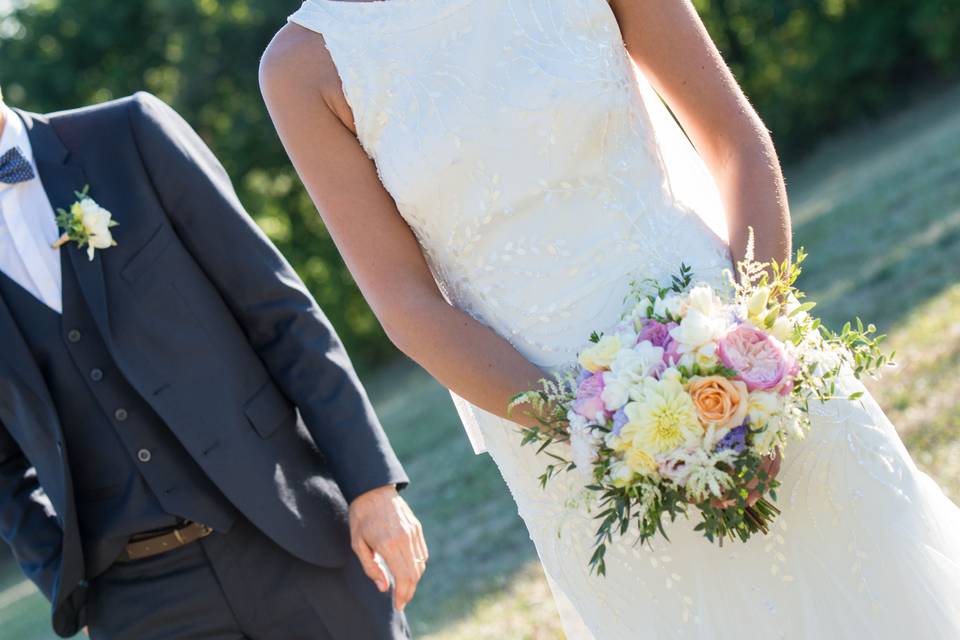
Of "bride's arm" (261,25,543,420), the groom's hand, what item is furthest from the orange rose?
the groom's hand

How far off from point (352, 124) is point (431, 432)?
1200 centimetres

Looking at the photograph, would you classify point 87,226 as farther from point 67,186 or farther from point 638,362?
point 638,362

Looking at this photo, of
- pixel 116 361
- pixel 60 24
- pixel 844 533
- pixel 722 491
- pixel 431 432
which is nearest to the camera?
pixel 722 491

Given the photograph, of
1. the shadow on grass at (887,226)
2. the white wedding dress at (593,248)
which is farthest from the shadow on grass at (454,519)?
the white wedding dress at (593,248)

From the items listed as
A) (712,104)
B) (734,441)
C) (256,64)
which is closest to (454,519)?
(712,104)

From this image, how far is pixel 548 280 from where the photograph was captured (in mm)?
3195

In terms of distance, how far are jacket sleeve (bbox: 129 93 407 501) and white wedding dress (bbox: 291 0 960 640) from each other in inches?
21.5

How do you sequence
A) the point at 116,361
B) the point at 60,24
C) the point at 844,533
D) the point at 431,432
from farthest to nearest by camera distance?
1. the point at 60,24
2. the point at 431,432
3. the point at 116,361
4. the point at 844,533

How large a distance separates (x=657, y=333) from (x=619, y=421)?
0.22 meters

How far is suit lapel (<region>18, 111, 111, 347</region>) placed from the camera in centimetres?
365

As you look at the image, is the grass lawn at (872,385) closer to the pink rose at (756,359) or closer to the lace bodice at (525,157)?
the lace bodice at (525,157)

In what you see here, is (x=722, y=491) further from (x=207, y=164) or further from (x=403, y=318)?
(x=207, y=164)

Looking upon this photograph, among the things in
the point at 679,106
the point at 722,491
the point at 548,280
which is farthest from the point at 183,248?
the point at 722,491

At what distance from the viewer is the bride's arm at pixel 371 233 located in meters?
3.12
